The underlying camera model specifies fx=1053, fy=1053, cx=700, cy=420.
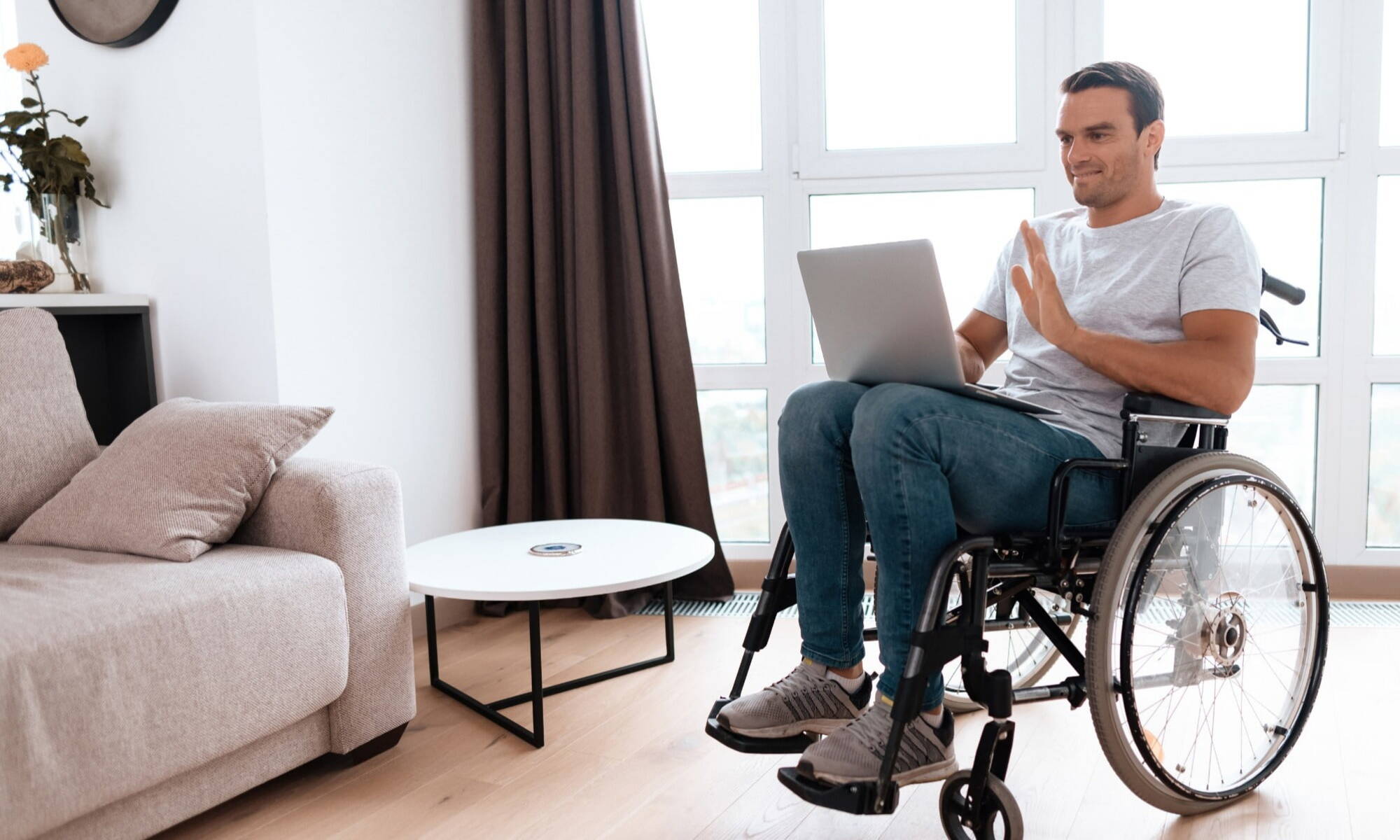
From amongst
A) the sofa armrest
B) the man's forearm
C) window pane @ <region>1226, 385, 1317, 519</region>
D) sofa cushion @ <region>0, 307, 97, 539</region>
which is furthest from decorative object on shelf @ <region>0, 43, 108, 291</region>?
window pane @ <region>1226, 385, 1317, 519</region>

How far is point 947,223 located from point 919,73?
1.35ft

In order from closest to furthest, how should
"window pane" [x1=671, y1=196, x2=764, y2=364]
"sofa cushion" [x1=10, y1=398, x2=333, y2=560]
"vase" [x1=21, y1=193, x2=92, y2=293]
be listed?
1. "sofa cushion" [x1=10, y1=398, x2=333, y2=560]
2. "vase" [x1=21, y1=193, x2=92, y2=293]
3. "window pane" [x1=671, y1=196, x2=764, y2=364]

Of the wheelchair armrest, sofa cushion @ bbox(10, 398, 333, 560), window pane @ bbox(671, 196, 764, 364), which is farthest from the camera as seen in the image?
window pane @ bbox(671, 196, 764, 364)

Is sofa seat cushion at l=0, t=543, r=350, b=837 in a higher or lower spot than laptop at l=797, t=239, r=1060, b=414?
lower

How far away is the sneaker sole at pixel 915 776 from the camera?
133 cm

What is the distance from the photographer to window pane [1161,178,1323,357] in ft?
8.84

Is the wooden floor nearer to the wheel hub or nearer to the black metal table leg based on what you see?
the black metal table leg

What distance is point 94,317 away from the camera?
7.84 feet

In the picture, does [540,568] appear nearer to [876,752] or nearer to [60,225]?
[876,752]

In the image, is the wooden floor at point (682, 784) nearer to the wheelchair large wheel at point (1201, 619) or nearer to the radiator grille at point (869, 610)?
the wheelchair large wheel at point (1201, 619)

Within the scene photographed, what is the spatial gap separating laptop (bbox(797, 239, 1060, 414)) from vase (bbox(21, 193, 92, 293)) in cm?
174

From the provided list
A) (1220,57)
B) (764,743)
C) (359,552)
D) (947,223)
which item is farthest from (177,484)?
(1220,57)

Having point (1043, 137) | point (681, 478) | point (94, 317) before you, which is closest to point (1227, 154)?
point (1043, 137)

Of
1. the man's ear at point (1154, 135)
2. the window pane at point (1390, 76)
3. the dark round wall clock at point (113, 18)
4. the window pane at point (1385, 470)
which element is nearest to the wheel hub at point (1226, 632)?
the man's ear at point (1154, 135)
